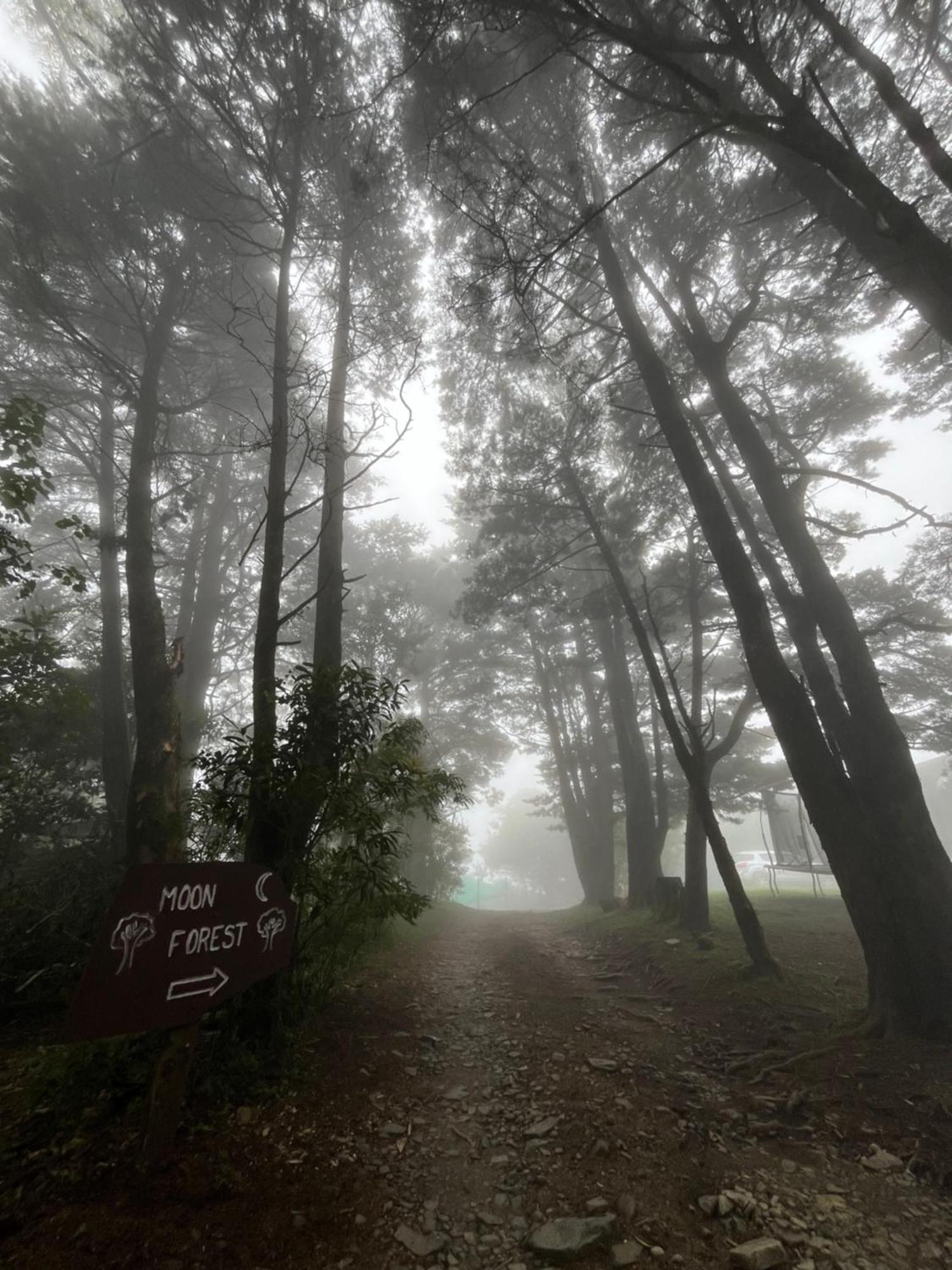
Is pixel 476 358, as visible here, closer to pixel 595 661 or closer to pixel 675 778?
pixel 595 661

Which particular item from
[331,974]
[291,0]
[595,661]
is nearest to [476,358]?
[291,0]

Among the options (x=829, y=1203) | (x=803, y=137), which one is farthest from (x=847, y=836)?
(x=803, y=137)

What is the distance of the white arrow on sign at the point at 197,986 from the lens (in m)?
2.27

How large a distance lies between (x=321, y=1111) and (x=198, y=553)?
556 inches

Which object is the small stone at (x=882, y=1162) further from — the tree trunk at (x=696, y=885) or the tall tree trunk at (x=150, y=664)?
the tall tree trunk at (x=150, y=664)

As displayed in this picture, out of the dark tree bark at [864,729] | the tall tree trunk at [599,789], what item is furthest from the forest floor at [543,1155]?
the tall tree trunk at [599,789]

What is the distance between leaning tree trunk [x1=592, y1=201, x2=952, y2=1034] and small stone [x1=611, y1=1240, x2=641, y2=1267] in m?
3.09

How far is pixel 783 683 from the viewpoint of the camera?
4.98 metres

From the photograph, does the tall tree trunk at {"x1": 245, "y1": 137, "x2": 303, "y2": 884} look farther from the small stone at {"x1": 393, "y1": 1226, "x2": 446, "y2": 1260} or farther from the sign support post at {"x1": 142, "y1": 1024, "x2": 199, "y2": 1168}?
the small stone at {"x1": 393, "y1": 1226, "x2": 446, "y2": 1260}

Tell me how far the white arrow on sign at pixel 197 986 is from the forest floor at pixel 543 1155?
0.73m

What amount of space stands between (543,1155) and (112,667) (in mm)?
9416

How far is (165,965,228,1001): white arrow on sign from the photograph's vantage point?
227 centimetres

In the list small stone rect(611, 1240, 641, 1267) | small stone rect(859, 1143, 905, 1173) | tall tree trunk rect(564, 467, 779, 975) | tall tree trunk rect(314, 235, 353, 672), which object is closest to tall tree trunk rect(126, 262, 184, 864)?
tall tree trunk rect(314, 235, 353, 672)

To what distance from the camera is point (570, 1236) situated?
216 cm
